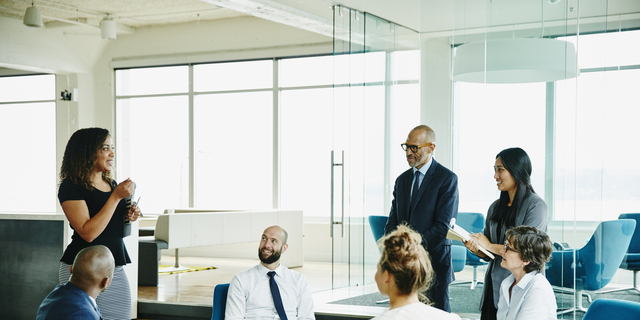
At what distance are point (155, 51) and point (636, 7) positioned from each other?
7.82m

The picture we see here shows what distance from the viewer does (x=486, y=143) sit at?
15.8ft

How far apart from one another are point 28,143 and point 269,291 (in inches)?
371

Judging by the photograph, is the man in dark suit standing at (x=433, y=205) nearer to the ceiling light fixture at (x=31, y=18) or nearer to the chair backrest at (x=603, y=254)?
the chair backrest at (x=603, y=254)

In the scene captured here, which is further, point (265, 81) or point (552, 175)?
point (265, 81)

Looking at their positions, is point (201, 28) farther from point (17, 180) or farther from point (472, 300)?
point (472, 300)

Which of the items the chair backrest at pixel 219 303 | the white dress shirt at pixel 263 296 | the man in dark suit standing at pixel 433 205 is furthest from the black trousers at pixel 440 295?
the chair backrest at pixel 219 303

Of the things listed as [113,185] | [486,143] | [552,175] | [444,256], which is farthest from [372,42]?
[113,185]

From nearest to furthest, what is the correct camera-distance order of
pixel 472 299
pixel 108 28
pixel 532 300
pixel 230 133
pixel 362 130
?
pixel 532 300 < pixel 472 299 < pixel 362 130 < pixel 108 28 < pixel 230 133

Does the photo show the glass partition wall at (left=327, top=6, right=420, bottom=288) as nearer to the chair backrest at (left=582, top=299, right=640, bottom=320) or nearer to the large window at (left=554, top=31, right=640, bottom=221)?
the large window at (left=554, top=31, right=640, bottom=221)

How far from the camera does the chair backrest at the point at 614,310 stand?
2689 mm

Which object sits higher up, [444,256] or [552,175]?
[552,175]

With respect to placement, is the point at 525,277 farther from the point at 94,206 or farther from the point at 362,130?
the point at 362,130

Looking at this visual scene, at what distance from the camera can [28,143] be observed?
452 inches

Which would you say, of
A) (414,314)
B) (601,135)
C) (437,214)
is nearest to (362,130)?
(601,135)
